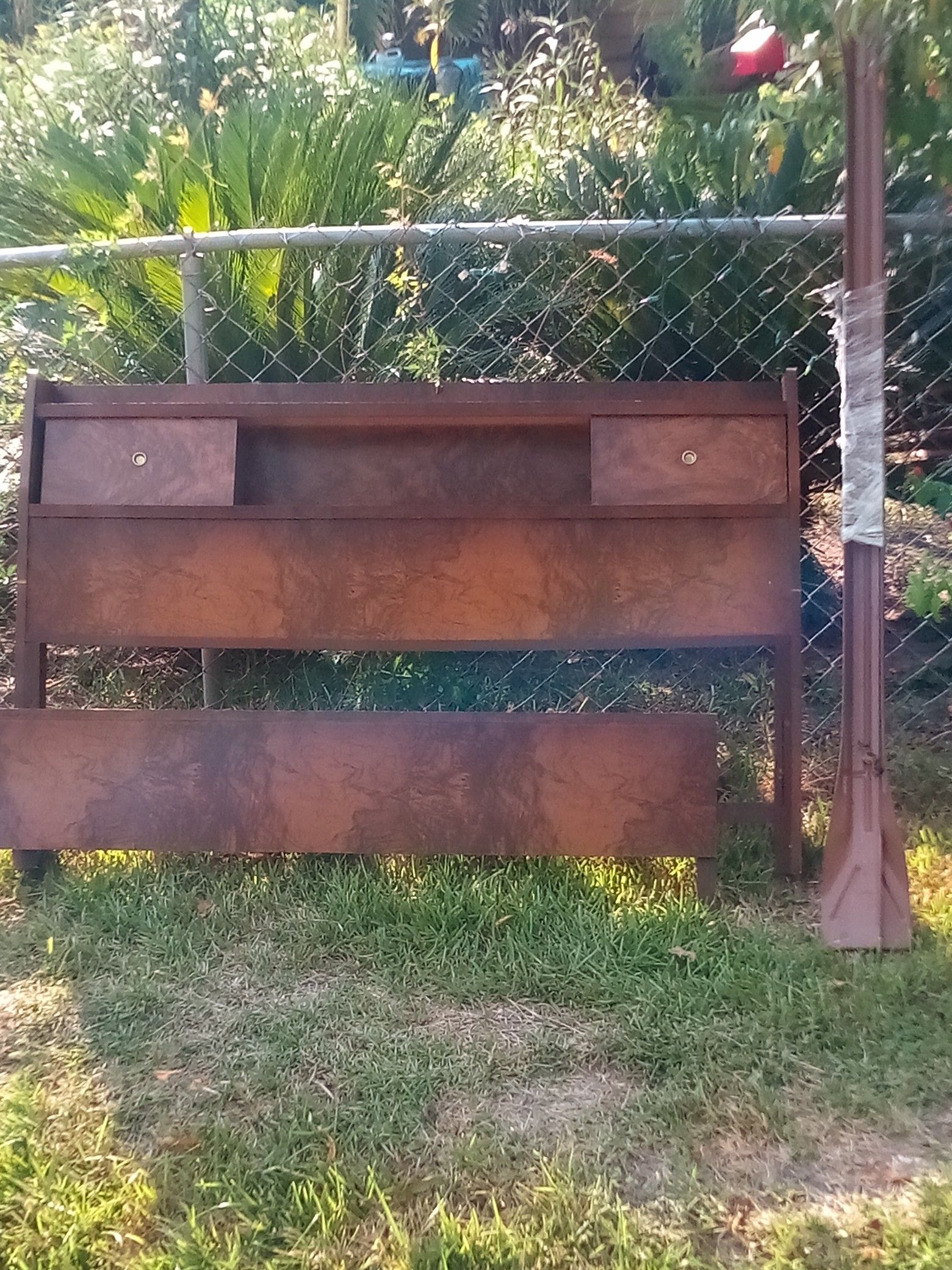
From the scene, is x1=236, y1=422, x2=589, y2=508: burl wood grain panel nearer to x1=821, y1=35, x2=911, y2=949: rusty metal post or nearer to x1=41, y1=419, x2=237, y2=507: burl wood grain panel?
x1=41, y1=419, x2=237, y2=507: burl wood grain panel

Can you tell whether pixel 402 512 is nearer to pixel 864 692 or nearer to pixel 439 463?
pixel 439 463

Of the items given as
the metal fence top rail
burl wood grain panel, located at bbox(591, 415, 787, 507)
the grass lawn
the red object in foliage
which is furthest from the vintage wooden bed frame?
the red object in foliage

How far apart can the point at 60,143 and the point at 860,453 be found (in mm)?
2325

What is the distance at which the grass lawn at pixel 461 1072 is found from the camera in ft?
4.39

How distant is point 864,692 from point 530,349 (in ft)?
4.59

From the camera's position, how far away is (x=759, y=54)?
2090mm

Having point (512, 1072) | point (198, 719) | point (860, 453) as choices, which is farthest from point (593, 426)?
point (512, 1072)

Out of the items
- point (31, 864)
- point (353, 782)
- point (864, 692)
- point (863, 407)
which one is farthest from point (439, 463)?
point (31, 864)

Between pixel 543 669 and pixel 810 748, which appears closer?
pixel 810 748

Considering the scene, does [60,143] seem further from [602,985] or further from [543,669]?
[602,985]

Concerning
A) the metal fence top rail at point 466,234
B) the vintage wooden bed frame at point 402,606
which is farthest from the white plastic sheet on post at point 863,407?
the metal fence top rail at point 466,234

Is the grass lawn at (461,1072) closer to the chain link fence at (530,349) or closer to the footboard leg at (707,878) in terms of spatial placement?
the footboard leg at (707,878)

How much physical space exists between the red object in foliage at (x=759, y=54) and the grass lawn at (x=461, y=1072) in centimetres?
181

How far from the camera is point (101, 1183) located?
56.2 inches
